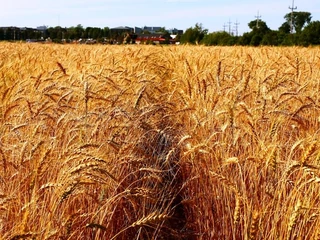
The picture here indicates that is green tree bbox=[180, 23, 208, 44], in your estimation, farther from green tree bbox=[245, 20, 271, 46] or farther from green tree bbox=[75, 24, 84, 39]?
green tree bbox=[75, 24, 84, 39]

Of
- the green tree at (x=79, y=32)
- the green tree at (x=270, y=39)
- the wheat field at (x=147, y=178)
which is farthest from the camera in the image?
the green tree at (x=79, y=32)

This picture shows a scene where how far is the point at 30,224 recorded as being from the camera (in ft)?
5.11

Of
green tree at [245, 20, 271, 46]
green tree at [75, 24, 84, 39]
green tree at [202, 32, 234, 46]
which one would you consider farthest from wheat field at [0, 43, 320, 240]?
green tree at [75, 24, 84, 39]

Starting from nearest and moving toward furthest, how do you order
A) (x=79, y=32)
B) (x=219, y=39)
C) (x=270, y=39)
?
(x=270, y=39) → (x=219, y=39) → (x=79, y=32)

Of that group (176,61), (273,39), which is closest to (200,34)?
(273,39)

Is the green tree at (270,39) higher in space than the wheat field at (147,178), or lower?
higher

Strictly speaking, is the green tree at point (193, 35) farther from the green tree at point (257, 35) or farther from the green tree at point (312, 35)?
the green tree at point (312, 35)

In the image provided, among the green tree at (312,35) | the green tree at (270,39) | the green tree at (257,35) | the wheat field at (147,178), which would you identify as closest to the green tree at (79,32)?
the green tree at (257,35)

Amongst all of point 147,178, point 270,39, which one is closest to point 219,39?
point 270,39

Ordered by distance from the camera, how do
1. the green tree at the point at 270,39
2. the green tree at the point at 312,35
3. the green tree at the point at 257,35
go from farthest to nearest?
the green tree at the point at 257,35
the green tree at the point at 270,39
the green tree at the point at 312,35

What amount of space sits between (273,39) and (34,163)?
952 inches

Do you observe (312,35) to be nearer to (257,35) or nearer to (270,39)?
(270,39)

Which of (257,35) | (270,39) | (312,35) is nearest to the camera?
(312,35)

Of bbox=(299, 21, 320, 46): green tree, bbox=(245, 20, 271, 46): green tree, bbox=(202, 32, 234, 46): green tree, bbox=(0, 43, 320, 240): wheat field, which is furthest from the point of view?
bbox=(202, 32, 234, 46): green tree
